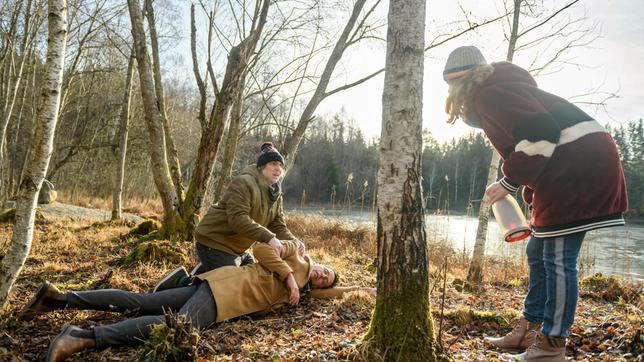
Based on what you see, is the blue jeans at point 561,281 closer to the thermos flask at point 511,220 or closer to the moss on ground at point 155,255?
the thermos flask at point 511,220

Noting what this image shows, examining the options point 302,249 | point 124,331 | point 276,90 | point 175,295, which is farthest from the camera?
point 276,90

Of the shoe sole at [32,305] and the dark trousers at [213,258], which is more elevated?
the dark trousers at [213,258]

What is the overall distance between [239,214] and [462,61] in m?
2.39

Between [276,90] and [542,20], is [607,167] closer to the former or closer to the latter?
[542,20]

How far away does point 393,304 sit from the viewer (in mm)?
2170

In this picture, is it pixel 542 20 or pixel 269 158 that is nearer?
pixel 269 158

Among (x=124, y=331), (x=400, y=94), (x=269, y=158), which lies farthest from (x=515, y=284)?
(x=124, y=331)

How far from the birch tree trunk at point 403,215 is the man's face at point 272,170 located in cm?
195

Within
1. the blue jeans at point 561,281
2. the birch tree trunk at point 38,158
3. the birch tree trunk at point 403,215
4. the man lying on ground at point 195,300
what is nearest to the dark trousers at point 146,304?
the man lying on ground at point 195,300

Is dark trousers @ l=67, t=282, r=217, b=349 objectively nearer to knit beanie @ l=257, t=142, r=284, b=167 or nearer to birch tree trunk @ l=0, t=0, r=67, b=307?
birch tree trunk @ l=0, t=0, r=67, b=307

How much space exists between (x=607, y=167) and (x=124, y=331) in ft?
9.99

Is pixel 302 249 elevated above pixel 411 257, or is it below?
below

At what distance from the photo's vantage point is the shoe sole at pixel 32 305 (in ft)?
9.24

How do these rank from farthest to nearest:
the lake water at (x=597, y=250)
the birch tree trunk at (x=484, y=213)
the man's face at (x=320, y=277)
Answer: the lake water at (x=597, y=250), the birch tree trunk at (x=484, y=213), the man's face at (x=320, y=277)
